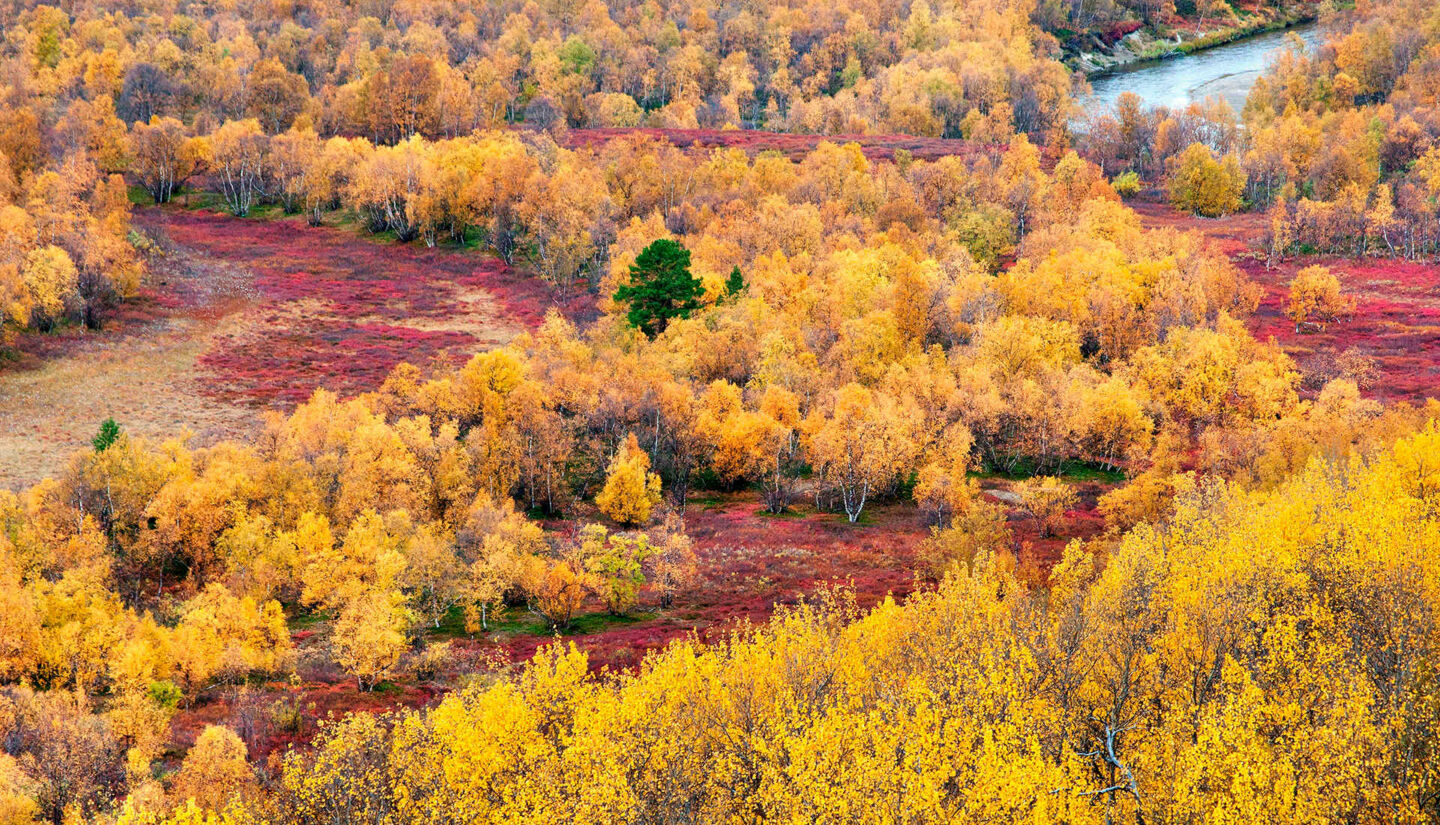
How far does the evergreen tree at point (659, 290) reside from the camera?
3991 inches

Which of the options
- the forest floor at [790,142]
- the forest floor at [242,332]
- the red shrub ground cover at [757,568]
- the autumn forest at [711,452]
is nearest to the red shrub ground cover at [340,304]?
the forest floor at [242,332]

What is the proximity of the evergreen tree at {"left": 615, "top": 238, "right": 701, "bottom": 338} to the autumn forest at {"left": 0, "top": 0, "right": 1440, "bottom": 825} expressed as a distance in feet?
1.23

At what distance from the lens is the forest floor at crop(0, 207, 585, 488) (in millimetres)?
94062

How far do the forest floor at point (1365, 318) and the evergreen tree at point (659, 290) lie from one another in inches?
1968

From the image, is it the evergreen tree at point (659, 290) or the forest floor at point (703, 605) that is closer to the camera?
the forest floor at point (703, 605)

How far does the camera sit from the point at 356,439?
74688mm

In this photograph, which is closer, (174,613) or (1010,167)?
(174,613)

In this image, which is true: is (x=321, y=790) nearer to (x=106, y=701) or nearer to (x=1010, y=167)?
(x=106, y=701)

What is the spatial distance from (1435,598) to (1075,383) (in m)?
50.1

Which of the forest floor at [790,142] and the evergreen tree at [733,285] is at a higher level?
the forest floor at [790,142]

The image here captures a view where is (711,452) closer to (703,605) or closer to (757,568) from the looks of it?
(757,568)

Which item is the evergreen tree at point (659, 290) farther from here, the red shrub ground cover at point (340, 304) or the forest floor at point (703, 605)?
A: the forest floor at point (703, 605)

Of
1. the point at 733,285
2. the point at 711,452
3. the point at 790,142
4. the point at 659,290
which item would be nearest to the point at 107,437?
the point at 711,452

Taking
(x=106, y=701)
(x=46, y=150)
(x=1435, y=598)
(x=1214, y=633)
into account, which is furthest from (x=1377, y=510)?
(x=46, y=150)
